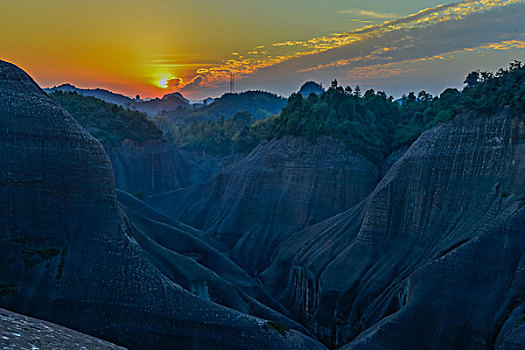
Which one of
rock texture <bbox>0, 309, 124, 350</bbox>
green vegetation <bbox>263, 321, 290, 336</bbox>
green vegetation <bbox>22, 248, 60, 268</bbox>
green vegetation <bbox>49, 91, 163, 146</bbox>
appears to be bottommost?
green vegetation <bbox>263, 321, 290, 336</bbox>

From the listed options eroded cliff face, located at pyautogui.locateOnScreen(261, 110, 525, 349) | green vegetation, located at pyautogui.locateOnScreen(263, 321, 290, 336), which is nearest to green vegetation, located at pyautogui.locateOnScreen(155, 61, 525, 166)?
eroded cliff face, located at pyautogui.locateOnScreen(261, 110, 525, 349)

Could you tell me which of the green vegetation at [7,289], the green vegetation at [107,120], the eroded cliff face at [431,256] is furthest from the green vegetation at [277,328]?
the green vegetation at [107,120]

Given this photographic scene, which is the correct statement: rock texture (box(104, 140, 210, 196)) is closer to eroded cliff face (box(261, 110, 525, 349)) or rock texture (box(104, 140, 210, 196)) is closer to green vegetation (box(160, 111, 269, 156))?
green vegetation (box(160, 111, 269, 156))

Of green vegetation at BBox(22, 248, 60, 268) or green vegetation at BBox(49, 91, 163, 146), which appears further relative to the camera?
green vegetation at BBox(49, 91, 163, 146)

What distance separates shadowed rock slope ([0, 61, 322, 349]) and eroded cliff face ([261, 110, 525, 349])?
6803 mm

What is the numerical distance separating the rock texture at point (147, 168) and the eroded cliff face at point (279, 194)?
15274 mm

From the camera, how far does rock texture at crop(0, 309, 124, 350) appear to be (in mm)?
12111

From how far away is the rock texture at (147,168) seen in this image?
86.2 m

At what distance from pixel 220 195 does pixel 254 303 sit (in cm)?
4201

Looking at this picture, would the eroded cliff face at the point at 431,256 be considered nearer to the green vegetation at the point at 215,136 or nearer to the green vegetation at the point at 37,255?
the green vegetation at the point at 37,255

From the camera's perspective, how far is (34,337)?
13.1m

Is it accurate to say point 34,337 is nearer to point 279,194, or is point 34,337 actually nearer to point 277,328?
point 277,328

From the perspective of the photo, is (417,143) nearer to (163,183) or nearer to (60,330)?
(60,330)

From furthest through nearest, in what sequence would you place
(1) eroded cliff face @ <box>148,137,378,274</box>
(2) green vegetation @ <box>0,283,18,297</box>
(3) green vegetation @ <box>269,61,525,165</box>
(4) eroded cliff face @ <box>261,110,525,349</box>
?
(3) green vegetation @ <box>269,61,525,165</box>
(1) eroded cliff face @ <box>148,137,378,274</box>
(2) green vegetation @ <box>0,283,18,297</box>
(4) eroded cliff face @ <box>261,110,525,349</box>
